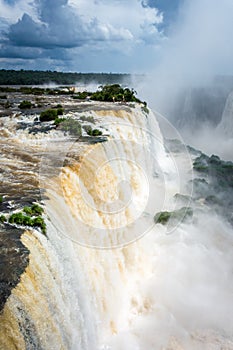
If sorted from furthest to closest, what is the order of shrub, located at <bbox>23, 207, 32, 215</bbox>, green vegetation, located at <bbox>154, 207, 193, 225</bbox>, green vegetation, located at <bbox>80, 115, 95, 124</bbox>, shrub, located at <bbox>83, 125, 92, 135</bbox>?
green vegetation, located at <bbox>80, 115, 95, 124</bbox>
green vegetation, located at <bbox>154, 207, 193, 225</bbox>
shrub, located at <bbox>83, 125, 92, 135</bbox>
shrub, located at <bbox>23, 207, 32, 215</bbox>

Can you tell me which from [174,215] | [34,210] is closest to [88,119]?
[174,215]

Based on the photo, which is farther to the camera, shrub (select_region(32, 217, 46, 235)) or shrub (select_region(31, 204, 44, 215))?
shrub (select_region(31, 204, 44, 215))

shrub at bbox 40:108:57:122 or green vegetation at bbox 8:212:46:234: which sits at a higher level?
shrub at bbox 40:108:57:122

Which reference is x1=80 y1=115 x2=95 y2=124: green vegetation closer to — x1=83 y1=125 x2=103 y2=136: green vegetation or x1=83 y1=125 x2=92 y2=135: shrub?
x1=83 y1=125 x2=92 y2=135: shrub

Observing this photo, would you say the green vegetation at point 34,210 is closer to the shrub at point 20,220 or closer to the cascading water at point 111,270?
the shrub at point 20,220

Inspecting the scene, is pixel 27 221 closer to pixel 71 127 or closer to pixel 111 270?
pixel 111 270

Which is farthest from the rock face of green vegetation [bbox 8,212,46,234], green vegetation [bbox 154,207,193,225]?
green vegetation [bbox 154,207,193,225]

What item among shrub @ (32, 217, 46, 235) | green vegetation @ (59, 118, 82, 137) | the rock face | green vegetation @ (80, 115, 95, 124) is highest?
green vegetation @ (80, 115, 95, 124)
